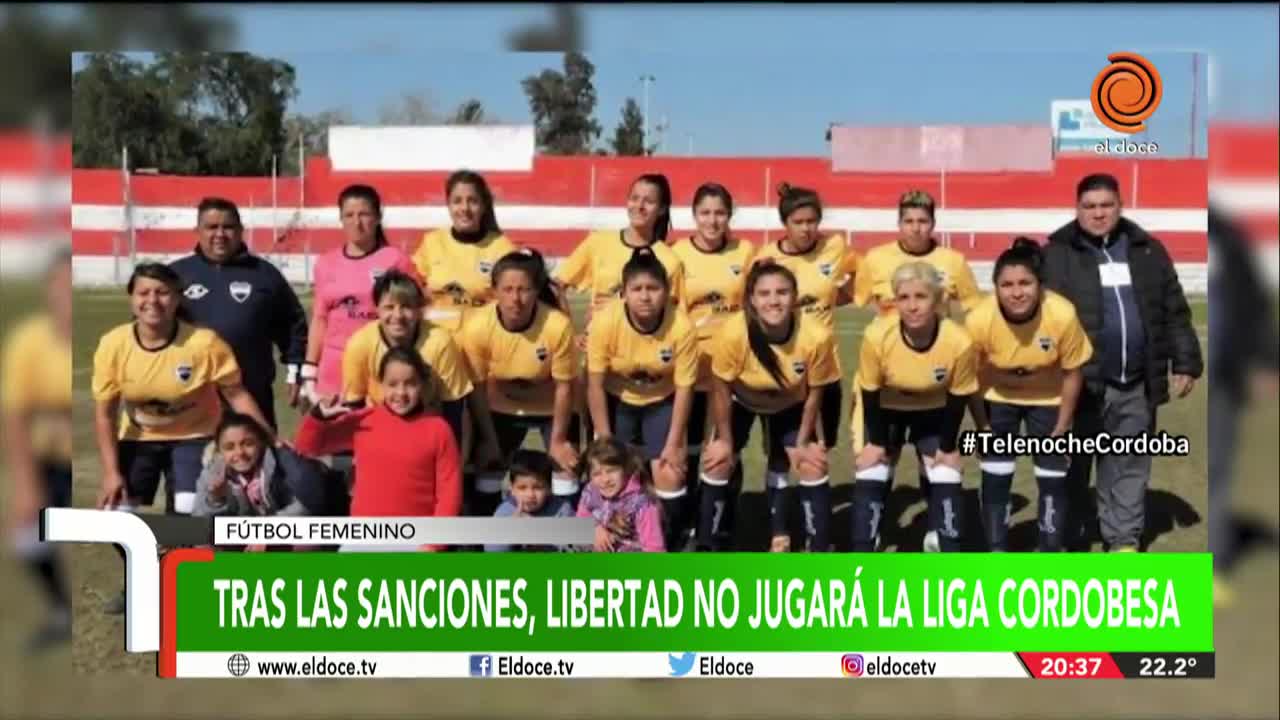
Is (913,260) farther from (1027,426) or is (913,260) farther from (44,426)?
(44,426)

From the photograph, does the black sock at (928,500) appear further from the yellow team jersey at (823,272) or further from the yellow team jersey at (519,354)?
the yellow team jersey at (519,354)

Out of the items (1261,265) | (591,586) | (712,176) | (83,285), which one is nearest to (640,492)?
(591,586)

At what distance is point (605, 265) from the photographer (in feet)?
17.0

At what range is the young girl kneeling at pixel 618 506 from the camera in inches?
199

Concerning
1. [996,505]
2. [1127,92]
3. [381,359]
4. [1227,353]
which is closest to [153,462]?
[381,359]

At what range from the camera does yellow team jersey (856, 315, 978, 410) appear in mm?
5164

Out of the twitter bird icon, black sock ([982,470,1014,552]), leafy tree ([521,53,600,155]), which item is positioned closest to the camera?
leafy tree ([521,53,600,155])

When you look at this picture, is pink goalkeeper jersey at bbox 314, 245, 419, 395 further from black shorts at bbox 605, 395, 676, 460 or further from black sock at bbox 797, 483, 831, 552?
black sock at bbox 797, 483, 831, 552

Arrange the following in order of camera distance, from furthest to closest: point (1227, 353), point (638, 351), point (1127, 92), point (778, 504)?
point (1227, 353), point (778, 504), point (638, 351), point (1127, 92)

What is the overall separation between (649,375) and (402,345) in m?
0.91

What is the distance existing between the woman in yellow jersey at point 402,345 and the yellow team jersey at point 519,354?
0.08 m

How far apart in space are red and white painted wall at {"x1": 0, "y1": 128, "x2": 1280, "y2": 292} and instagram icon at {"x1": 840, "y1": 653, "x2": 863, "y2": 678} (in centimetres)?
148

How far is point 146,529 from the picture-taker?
5066 mm

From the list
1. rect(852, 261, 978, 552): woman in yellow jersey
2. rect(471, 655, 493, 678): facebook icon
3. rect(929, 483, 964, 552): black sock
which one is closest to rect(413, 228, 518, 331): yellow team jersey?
rect(471, 655, 493, 678): facebook icon
